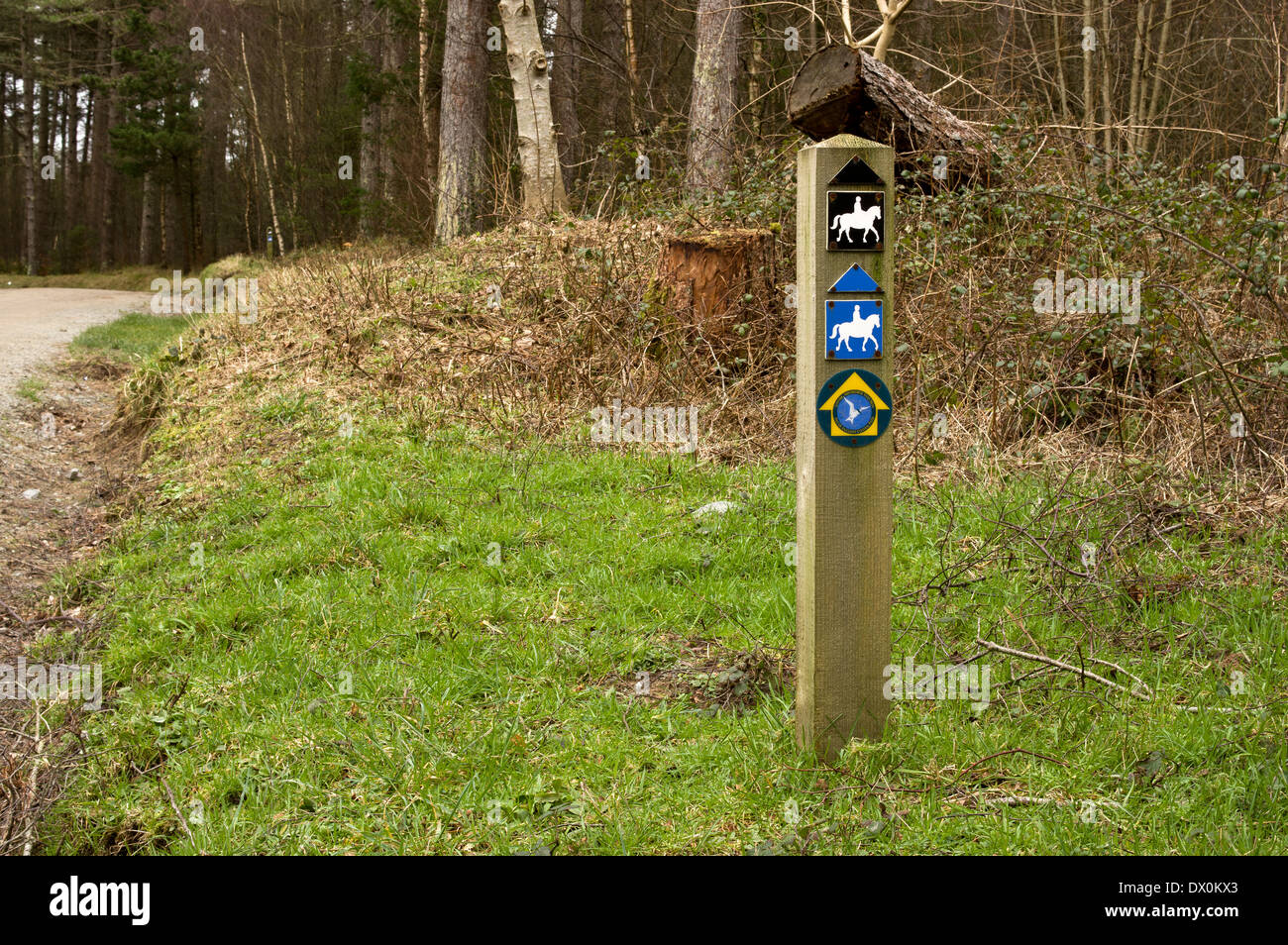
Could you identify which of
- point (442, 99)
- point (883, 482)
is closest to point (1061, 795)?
point (883, 482)

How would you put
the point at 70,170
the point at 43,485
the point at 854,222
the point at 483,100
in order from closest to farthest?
the point at 854,222
the point at 43,485
the point at 483,100
the point at 70,170

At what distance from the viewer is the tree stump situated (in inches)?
333

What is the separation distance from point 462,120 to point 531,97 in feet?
7.00

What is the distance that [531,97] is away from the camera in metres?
12.3

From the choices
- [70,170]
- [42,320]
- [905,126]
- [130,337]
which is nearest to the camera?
[905,126]

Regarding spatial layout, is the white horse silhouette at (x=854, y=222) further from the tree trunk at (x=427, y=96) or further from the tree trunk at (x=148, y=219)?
the tree trunk at (x=148, y=219)

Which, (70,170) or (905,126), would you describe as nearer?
(905,126)

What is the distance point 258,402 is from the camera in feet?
28.3

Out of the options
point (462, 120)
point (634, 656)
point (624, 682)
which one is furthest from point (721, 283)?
point (462, 120)

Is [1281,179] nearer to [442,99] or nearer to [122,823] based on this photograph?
[122,823]

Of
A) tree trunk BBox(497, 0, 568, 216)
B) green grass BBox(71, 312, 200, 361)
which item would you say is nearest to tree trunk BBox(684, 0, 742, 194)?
tree trunk BBox(497, 0, 568, 216)

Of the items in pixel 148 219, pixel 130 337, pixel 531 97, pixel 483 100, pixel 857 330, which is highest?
pixel 148 219

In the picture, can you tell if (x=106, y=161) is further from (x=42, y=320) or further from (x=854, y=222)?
(x=854, y=222)
